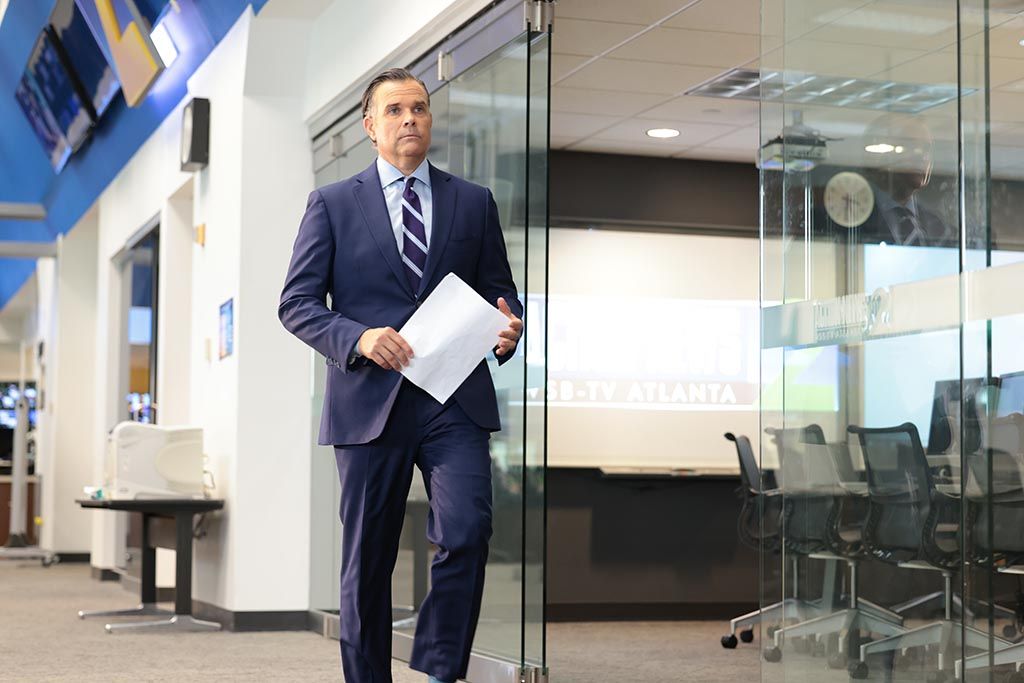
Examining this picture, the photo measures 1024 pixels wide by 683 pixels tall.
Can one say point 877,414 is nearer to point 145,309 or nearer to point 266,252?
point 266,252

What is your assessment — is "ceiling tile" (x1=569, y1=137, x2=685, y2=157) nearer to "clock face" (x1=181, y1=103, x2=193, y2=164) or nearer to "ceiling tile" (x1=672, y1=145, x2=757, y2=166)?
"ceiling tile" (x1=672, y1=145, x2=757, y2=166)

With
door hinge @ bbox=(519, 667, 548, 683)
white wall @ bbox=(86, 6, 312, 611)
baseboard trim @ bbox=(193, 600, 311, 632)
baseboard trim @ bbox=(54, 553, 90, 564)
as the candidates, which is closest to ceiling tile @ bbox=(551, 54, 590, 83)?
white wall @ bbox=(86, 6, 312, 611)

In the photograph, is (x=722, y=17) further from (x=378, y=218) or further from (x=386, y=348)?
(x=386, y=348)

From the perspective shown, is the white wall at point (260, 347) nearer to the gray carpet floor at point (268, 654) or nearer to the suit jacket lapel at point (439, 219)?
the gray carpet floor at point (268, 654)

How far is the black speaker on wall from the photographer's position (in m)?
7.64

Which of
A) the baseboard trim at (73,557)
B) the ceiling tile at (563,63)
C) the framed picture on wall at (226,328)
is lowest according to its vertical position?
the baseboard trim at (73,557)

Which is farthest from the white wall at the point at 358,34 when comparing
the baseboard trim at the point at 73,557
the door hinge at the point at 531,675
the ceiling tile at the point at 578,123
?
the baseboard trim at the point at 73,557

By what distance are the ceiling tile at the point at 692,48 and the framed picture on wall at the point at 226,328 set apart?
88.2 inches

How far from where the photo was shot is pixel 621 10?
19.0 ft

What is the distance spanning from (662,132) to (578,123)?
0.52m

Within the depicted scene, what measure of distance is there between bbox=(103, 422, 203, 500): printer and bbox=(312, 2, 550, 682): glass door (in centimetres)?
270

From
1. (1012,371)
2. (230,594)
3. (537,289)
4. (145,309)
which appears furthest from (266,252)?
(1012,371)

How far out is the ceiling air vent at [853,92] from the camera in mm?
3475

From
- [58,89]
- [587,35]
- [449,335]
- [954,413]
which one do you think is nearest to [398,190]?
[449,335]
